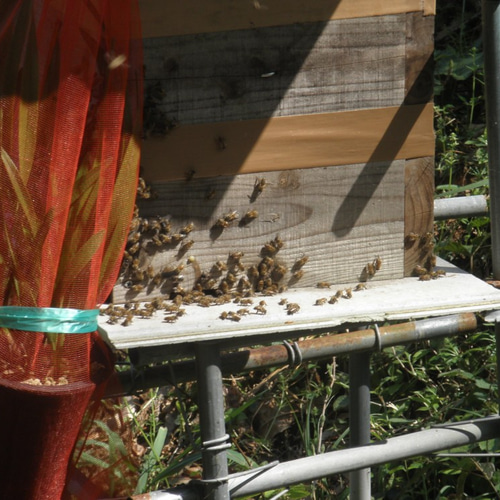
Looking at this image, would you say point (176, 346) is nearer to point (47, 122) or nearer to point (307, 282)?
point (307, 282)

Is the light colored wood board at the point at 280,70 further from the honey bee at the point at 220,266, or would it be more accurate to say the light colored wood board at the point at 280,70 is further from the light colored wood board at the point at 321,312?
the light colored wood board at the point at 321,312

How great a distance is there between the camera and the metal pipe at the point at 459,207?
241 centimetres

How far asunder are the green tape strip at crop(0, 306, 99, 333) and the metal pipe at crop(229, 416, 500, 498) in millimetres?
616

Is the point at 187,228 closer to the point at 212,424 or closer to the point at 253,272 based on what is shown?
the point at 253,272

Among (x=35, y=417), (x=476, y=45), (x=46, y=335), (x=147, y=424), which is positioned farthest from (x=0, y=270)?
(x=476, y=45)

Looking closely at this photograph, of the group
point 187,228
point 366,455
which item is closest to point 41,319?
point 187,228

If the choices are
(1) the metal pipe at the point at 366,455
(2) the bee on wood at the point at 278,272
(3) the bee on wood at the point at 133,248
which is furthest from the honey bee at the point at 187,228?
(1) the metal pipe at the point at 366,455

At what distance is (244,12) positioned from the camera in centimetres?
186

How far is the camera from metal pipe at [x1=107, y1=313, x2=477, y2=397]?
207 cm

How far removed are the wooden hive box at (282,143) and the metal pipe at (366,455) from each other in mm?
430

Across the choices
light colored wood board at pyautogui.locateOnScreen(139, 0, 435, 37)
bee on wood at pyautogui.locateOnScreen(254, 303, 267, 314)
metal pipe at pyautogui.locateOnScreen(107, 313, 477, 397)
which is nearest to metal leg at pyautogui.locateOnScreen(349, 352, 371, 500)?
metal pipe at pyautogui.locateOnScreen(107, 313, 477, 397)

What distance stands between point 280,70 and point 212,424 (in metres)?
0.82

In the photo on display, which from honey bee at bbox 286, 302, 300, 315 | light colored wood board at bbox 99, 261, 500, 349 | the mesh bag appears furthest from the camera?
honey bee at bbox 286, 302, 300, 315

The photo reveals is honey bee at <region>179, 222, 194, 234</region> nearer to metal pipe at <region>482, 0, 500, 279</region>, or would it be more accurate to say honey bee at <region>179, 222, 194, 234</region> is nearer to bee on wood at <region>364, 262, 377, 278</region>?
bee on wood at <region>364, 262, 377, 278</region>
